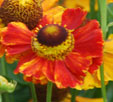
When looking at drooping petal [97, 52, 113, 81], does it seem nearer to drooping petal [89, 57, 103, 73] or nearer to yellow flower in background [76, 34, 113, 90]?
yellow flower in background [76, 34, 113, 90]

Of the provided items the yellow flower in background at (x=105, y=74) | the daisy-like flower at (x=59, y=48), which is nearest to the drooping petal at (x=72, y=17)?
the daisy-like flower at (x=59, y=48)

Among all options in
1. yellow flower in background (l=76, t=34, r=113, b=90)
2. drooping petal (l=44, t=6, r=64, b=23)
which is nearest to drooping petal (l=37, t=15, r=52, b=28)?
drooping petal (l=44, t=6, r=64, b=23)

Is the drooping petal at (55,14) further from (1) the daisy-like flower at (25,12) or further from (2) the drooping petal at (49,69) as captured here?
(2) the drooping petal at (49,69)

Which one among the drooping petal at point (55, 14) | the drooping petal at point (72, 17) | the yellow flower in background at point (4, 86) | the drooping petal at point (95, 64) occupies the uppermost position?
the drooping petal at point (72, 17)

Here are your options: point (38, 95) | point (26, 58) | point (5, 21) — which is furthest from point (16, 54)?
point (38, 95)

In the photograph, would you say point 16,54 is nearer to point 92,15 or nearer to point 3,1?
point 3,1

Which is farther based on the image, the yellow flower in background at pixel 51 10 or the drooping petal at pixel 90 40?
the yellow flower in background at pixel 51 10

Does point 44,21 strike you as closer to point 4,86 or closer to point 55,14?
point 55,14

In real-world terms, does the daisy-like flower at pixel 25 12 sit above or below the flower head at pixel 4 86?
above
